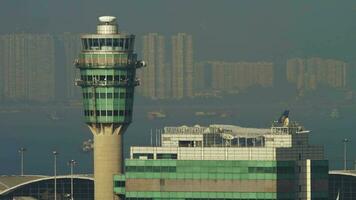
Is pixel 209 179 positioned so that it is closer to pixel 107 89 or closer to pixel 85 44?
pixel 107 89

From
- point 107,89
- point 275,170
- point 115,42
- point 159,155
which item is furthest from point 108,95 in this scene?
point 275,170

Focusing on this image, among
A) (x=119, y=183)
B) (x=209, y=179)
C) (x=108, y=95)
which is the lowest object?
(x=119, y=183)

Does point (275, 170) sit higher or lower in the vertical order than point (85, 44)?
lower

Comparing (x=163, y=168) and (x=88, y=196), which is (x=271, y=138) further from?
(x=88, y=196)

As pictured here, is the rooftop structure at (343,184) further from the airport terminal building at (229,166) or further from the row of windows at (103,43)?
the airport terminal building at (229,166)

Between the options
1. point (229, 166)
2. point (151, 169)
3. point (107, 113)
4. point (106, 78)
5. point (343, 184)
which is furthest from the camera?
point (343, 184)

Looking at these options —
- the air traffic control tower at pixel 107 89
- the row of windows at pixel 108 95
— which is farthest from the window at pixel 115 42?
the row of windows at pixel 108 95

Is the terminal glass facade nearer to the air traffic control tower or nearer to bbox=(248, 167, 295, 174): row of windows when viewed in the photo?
bbox=(248, 167, 295, 174): row of windows

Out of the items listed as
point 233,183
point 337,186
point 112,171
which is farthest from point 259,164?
point 337,186
